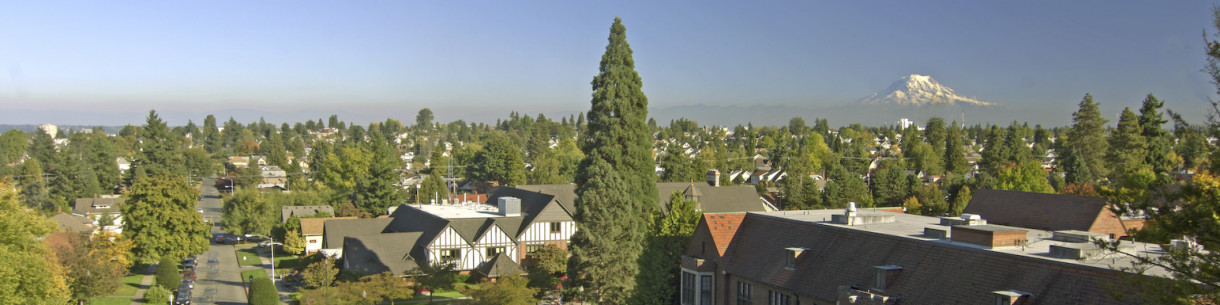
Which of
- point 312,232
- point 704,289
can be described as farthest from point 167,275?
point 704,289

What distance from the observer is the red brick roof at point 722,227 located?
28.5 metres

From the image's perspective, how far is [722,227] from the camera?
29000mm

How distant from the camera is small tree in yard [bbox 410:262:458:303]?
37500mm

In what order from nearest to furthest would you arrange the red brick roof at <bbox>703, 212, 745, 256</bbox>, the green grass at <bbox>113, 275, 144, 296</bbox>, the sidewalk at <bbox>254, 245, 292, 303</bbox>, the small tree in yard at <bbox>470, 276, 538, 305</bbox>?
the red brick roof at <bbox>703, 212, 745, 256</bbox> < the small tree in yard at <bbox>470, 276, 538, 305</bbox> < the sidewalk at <bbox>254, 245, 292, 303</bbox> < the green grass at <bbox>113, 275, 144, 296</bbox>

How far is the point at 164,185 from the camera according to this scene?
47656 millimetres

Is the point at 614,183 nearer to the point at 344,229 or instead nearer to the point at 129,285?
the point at 344,229

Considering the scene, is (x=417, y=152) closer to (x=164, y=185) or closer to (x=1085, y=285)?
(x=164, y=185)

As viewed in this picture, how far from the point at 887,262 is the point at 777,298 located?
403 cm

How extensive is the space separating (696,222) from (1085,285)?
15.8 meters

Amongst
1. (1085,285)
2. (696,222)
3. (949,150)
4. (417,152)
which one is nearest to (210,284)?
(696,222)

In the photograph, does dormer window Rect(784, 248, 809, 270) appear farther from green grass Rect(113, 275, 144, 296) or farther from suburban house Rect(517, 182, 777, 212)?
green grass Rect(113, 275, 144, 296)

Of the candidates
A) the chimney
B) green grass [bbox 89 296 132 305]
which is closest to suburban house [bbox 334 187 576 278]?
the chimney

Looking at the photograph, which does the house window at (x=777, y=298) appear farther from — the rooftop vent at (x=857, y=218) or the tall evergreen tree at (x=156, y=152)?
the tall evergreen tree at (x=156, y=152)

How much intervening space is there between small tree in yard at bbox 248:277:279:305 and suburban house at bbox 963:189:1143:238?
33.7 metres
